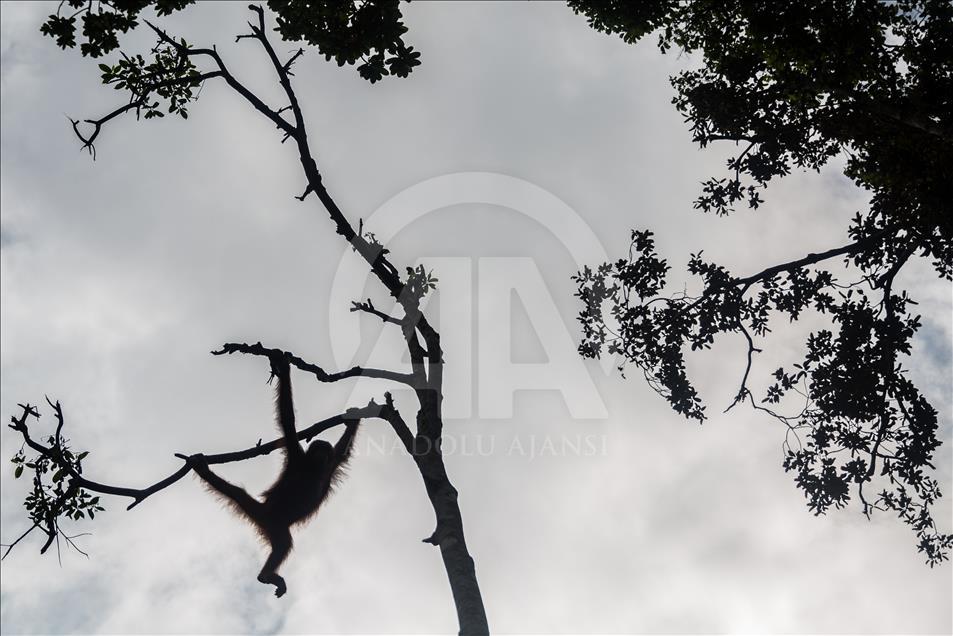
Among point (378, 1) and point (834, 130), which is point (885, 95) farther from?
point (378, 1)

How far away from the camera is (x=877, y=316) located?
9938mm

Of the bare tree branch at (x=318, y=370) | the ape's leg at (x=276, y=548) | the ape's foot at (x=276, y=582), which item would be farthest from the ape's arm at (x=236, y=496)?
the bare tree branch at (x=318, y=370)

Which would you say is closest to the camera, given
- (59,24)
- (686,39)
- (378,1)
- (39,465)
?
(39,465)

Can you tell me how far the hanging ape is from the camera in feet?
29.7

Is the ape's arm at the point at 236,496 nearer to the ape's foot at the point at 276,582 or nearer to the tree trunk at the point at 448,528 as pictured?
the ape's foot at the point at 276,582

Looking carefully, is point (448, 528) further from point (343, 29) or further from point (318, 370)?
point (343, 29)

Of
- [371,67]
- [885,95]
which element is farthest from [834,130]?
[371,67]

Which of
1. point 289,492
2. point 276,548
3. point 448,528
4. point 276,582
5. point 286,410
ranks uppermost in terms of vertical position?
point 286,410

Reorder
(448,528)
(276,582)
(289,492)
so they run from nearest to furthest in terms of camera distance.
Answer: (448,528), (276,582), (289,492)

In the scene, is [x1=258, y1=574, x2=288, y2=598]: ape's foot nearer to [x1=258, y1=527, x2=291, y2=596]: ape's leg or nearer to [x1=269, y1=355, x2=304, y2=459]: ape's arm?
[x1=258, y1=527, x2=291, y2=596]: ape's leg

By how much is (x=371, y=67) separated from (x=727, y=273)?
21.1 ft

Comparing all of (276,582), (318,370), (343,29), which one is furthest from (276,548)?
(343,29)

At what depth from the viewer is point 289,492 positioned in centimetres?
926

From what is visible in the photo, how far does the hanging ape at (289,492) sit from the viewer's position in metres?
9.04
